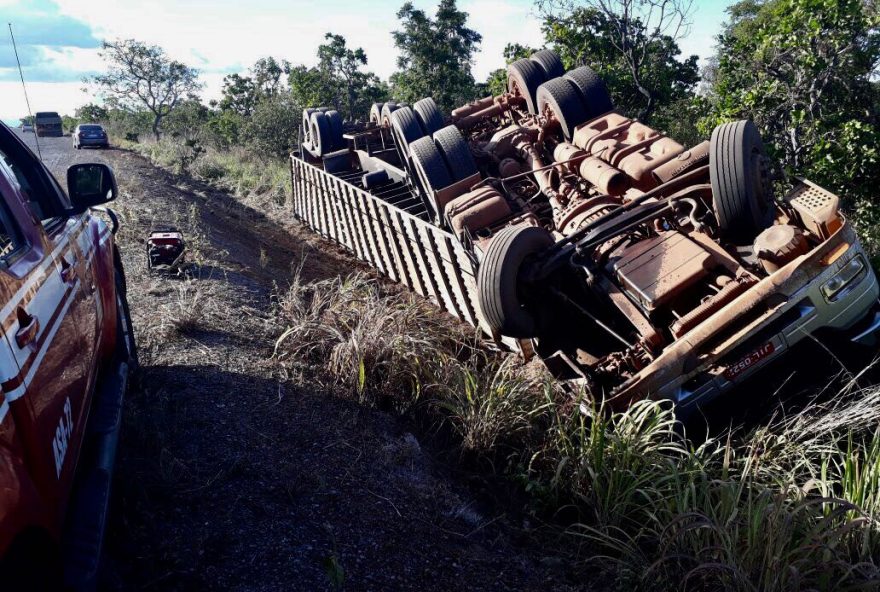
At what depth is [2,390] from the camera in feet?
6.58

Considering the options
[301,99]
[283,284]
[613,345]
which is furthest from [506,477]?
[301,99]

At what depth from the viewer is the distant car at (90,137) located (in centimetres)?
2847

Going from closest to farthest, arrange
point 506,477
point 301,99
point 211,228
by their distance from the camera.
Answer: point 506,477 → point 211,228 → point 301,99

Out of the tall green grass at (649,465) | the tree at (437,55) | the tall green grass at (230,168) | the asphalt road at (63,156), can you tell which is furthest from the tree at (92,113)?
the tall green grass at (649,465)

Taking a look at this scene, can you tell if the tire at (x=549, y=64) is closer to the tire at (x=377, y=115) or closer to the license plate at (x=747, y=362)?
the tire at (x=377, y=115)

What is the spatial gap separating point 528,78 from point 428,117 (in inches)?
59.8

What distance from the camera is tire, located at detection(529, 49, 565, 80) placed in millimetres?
10195

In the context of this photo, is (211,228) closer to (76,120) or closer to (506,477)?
(506,477)

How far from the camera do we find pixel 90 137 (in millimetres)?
28547

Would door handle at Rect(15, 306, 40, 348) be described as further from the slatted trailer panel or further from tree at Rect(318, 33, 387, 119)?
tree at Rect(318, 33, 387, 119)

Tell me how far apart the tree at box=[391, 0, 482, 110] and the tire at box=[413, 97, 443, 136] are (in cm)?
1021

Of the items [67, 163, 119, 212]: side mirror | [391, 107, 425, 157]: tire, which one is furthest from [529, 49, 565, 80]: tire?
[67, 163, 119, 212]: side mirror

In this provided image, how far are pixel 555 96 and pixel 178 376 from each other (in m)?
5.59

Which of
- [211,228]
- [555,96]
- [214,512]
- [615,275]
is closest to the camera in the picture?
[214,512]
